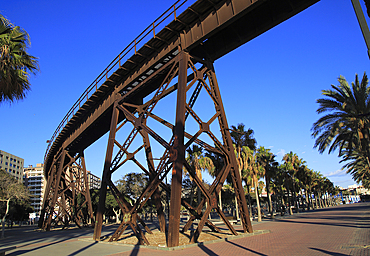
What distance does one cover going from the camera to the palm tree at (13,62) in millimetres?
8555

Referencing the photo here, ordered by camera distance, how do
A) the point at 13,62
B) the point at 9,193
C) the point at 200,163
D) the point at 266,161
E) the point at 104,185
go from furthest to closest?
the point at 266,161
the point at 200,163
the point at 9,193
the point at 104,185
the point at 13,62

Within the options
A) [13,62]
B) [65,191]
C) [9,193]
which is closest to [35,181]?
[65,191]

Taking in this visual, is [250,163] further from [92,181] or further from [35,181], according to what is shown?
[35,181]

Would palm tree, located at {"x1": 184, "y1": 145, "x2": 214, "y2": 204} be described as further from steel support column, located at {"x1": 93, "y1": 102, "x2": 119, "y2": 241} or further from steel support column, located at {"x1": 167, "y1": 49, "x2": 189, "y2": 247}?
steel support column, located at {"x1": 167, "y1": 49, "x2": 189, "y2": 247}

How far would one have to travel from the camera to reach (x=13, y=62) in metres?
9.09

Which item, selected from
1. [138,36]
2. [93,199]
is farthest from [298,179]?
[138,36]

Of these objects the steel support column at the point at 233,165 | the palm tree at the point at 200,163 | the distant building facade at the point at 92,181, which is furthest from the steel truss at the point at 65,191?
the distant building facade at the point at 92,181

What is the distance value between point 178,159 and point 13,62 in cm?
699

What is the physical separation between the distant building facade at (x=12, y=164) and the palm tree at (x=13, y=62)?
324 ft

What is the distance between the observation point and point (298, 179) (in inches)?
1971

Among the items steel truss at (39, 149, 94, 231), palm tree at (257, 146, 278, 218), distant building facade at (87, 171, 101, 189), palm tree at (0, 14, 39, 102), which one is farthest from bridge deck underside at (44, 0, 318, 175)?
distant building facade at (87, 171, 101, 189)

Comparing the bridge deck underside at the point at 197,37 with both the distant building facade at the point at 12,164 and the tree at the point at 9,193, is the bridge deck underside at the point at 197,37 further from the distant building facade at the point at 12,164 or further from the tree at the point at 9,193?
the distant building facade at the point at 12,164

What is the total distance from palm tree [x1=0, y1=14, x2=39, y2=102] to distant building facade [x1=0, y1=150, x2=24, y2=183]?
324ft

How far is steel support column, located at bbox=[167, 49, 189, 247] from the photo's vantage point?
9680mm
